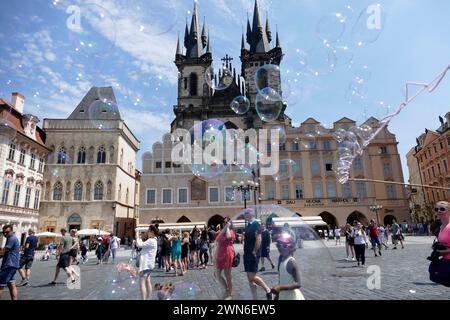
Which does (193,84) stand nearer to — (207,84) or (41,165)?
(207,84)

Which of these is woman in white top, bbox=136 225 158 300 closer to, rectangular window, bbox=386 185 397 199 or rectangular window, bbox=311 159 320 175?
rectangular window, bbox=311 159 320 175

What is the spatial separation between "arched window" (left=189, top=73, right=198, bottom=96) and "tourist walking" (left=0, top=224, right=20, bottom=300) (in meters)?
41.3

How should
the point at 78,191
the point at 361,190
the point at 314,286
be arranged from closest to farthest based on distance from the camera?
the point at 314,286 → the point at 78,191 → the point at 361,190

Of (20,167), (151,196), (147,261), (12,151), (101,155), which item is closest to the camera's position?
(147,261)

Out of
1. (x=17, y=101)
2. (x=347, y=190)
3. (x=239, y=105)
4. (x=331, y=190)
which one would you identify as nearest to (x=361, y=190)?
(x=347, y=190)

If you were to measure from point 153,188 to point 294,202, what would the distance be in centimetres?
1624

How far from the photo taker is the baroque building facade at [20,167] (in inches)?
968

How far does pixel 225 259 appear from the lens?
4383 millimetres

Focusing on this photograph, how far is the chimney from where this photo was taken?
28689 millimetres

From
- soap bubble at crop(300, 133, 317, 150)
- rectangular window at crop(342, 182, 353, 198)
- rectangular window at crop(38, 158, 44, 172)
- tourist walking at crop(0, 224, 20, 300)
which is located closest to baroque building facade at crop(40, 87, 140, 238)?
rectangular window at crop(38, 158, 44, 172)

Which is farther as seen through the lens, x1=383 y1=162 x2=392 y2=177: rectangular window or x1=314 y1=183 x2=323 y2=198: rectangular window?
x1=383 y1=162 x2=392 y2=177: rectangular window

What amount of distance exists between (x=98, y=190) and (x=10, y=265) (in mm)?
27941

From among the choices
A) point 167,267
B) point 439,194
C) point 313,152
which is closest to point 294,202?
point 313,152

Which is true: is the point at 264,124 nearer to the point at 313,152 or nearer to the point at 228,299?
the point at 313,152
